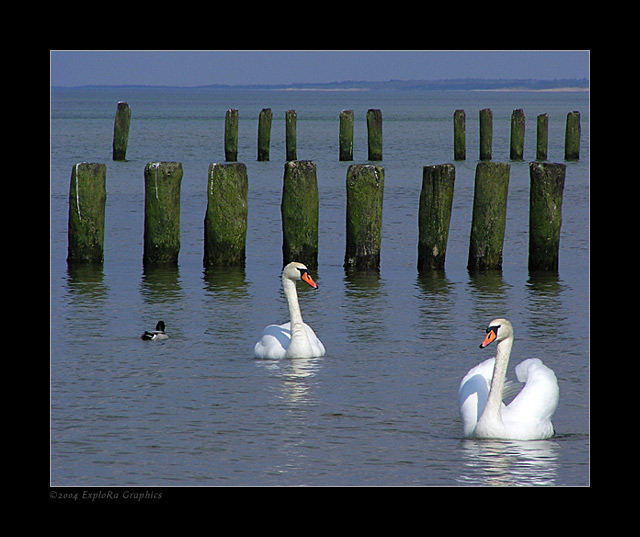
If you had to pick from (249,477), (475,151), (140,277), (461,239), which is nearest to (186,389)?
(249,477)

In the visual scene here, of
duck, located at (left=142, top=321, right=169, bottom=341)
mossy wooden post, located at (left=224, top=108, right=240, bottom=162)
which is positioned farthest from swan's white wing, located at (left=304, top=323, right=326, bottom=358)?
mossy wooden post, located at (left=224, top=108, right=240, bottom=162)

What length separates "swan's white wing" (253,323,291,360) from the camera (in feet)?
35.9

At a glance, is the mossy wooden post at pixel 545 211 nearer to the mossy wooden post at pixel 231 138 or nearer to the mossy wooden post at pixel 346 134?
the mossy wooden post at pixel 346 134

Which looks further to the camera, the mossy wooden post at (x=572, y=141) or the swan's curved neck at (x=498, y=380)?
the mossy wooden post at (x=572, y=141)

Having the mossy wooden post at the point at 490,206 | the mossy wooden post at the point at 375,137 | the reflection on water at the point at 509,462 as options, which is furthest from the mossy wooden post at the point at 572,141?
the reflection on water at the point at 509,462

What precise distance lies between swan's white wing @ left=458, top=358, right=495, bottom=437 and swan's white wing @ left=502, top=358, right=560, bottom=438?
22cm

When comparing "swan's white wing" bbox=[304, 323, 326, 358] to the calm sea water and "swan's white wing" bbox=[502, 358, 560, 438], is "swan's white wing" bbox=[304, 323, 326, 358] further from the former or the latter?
"swan's white wing" bbox=[502, 358, 560, 438]

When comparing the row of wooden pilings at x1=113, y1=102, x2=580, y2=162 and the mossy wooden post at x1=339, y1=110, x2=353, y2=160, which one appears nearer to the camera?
the mossy wooden post at x1=339, y1=110, x2=353, y2=160

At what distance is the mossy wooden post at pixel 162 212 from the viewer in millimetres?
14688

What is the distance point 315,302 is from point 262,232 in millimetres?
6263

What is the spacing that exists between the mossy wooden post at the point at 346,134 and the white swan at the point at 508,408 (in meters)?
25.0

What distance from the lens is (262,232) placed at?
65.4ft

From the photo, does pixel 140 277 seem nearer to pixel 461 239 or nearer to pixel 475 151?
pixel 461 239

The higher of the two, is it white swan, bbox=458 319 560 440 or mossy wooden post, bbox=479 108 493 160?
mossy wooden post, bbox=479 108 493 160
